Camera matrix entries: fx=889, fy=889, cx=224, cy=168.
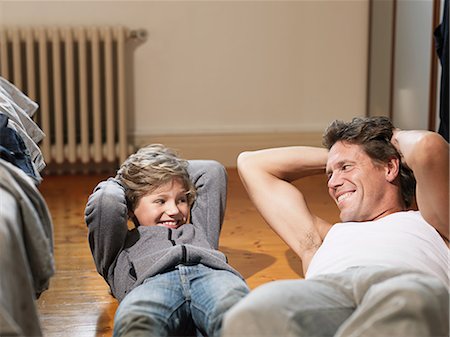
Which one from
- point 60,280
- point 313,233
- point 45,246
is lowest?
point 60,280

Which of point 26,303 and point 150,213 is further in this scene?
point 150,213

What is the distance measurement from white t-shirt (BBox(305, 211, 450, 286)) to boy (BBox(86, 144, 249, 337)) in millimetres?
248

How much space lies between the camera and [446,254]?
2.14m

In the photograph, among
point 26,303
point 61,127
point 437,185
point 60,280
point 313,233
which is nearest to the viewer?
point 26,303

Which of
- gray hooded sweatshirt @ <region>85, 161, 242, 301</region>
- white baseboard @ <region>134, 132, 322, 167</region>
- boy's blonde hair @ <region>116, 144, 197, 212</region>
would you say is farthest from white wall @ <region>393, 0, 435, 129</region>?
gray hooded sweatshirt @ <region>85, 161, 242, 301</region>

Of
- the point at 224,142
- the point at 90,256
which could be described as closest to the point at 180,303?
the point at 90,256

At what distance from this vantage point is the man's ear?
237 cm

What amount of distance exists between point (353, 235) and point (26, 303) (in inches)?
33.6

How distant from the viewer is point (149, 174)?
2658 millimetres

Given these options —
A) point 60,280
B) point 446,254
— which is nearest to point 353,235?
point 446,254

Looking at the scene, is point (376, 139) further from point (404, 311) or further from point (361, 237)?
point (404, 311)

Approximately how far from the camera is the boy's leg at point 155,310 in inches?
79.4

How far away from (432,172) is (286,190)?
Result: 653 mm

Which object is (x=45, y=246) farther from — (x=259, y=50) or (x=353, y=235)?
(x=259, y=50)
